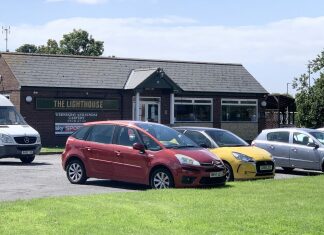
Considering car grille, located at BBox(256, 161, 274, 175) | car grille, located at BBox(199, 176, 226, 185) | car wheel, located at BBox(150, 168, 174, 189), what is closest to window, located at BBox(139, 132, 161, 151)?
car wheel, located at BBox(150, 168, 174, 189)

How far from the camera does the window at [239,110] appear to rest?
40.6 m

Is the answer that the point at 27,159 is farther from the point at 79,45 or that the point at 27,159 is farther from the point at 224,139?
the point at 79,45

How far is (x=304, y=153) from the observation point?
20047 millimetres

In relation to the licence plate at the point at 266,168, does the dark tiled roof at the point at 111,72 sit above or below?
above

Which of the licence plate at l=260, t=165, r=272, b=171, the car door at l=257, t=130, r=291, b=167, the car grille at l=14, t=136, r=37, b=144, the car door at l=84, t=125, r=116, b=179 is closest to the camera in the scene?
the car door at l=84, t=125, r=116, b=179

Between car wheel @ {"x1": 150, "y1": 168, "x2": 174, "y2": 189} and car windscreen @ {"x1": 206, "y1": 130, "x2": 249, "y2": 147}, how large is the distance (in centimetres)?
349

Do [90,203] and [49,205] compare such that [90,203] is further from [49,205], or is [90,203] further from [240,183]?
[240,183]

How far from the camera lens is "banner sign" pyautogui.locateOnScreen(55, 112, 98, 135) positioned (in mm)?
34812

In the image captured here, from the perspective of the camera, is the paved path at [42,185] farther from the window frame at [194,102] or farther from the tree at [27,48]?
the tree at [27,48]

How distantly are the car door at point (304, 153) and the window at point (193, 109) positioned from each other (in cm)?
1849

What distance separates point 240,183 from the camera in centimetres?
1488

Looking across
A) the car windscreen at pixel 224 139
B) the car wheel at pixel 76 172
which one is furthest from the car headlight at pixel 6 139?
the car windscreen at pixel 224 139

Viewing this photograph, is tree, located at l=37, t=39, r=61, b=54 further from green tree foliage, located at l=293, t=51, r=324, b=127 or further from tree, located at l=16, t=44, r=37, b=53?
green tree foliage, located at l=293, t=51, r=324, b=127

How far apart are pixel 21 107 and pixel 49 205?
2373 cm
